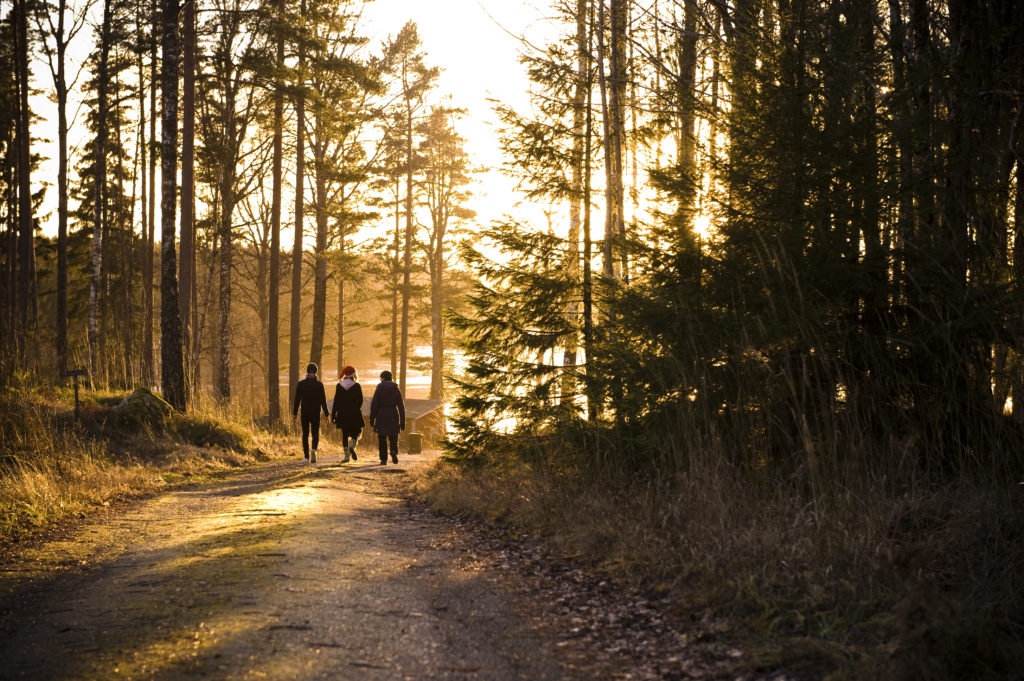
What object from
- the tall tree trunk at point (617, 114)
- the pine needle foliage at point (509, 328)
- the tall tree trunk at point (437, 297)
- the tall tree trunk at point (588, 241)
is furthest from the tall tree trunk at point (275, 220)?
the tall tree trunk at point (437, 297)

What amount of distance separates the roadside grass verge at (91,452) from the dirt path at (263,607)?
0.84m

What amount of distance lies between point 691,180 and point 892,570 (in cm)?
507

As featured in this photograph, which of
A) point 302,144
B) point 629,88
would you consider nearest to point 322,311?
point 302,144

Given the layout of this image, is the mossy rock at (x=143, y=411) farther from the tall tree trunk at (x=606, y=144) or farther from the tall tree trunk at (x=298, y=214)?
the tall tree trunk at (x=606, y=144)

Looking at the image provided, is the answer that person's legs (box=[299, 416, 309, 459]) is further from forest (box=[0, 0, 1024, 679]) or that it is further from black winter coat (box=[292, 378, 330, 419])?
forest (box=[0, 0, 1024, 679])

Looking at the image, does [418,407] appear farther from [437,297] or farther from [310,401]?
[310,401]

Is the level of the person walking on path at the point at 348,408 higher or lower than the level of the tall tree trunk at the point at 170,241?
lower

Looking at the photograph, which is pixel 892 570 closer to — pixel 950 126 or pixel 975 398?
pixel 975 398

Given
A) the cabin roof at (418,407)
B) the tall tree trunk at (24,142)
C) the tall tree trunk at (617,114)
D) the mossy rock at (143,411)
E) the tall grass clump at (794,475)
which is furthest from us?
the cabin roof at (418,407)

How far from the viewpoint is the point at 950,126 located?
814cm

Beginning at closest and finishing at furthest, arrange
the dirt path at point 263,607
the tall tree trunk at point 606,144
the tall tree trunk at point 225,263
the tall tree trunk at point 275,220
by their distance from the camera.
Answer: the dirt path at point 263,607 → the tall tree trunk at point 606,144 → the tall tree trunk at point 275,220 → the tall tree trunk at point 225,263

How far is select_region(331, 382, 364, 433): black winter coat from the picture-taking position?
674 inches

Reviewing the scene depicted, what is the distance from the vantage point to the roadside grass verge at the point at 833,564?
3957 millimetres

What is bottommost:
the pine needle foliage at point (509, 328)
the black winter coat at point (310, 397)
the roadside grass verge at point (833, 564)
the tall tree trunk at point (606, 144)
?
the roadside grass verge at point (833, 564)
